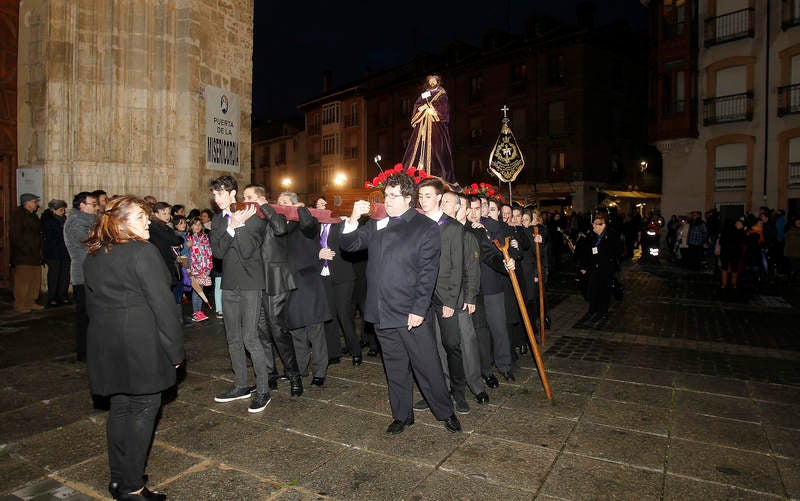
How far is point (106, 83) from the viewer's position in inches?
392

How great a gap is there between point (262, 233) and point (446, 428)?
234cm

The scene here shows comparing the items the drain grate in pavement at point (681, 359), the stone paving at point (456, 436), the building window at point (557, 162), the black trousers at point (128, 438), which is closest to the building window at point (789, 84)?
the building window at point (557, 162)

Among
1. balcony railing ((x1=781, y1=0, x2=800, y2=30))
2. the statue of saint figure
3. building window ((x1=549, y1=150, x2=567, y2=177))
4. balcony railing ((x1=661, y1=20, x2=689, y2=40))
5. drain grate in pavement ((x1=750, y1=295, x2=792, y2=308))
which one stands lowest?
drain grate in pavement ((x1=750, y1=295, x2=792, y2=308))

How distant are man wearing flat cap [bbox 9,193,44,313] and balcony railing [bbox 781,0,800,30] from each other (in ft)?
90.3

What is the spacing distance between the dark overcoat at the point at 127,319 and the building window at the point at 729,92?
2733cm

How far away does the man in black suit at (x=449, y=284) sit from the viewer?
15.2 feet

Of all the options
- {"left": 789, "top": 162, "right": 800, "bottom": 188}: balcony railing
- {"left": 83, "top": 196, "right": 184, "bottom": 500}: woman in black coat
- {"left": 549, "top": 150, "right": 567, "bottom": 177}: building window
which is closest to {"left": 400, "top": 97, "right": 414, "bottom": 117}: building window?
{"left": 549, "top": 150, "right": 567, "bottom": 177}: building window

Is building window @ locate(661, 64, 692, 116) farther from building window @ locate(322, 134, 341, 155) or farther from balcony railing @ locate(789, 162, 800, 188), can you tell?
building window @ locate(322, 134, 341, 155)

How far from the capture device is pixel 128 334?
3.05 m

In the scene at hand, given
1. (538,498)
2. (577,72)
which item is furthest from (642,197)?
(538,498)

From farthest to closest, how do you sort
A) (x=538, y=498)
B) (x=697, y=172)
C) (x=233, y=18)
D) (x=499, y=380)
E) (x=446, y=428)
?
(x=697, y=172) → (x=233, y=18) → (x=499, y=380) → (x=446, y=428) → (x=538, y=498)

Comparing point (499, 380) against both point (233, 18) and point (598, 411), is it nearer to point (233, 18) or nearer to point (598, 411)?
point (598, 411)

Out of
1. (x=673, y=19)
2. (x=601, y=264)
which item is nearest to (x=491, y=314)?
(x=601, y=264)

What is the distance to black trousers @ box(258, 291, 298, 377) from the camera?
197 inches
